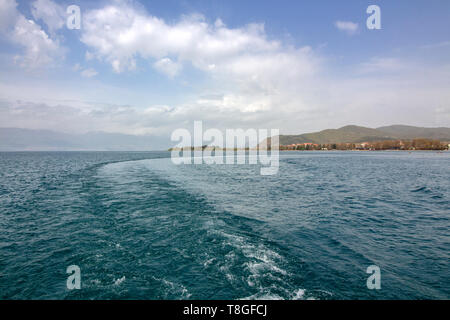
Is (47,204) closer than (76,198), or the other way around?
(47,204)

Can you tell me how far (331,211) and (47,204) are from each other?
82.5 feet

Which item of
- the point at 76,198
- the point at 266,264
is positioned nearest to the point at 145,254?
the point at 266,264

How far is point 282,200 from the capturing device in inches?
843

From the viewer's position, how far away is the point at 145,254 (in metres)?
10.4

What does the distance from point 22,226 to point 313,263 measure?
1780 cm

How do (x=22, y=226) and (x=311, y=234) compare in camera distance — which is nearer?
(x=311, y=234)
